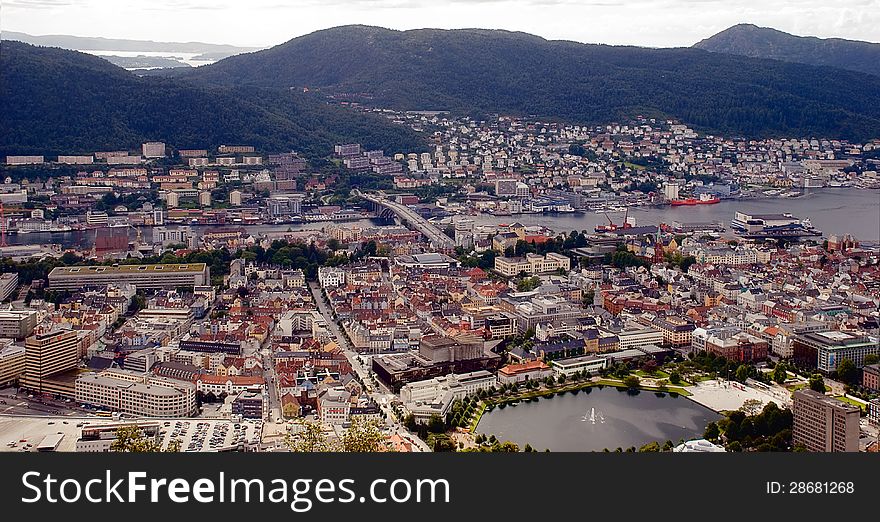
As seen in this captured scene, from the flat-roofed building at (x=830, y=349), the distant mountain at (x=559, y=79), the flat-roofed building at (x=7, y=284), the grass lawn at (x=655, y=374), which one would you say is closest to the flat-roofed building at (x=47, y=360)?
the flat-roofed building at (x=7, y=284)

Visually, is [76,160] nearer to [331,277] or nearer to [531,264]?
[331,277]

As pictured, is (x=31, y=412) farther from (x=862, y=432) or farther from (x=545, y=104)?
(x=545, y=104)

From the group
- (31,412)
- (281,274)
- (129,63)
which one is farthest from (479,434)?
(129,63)

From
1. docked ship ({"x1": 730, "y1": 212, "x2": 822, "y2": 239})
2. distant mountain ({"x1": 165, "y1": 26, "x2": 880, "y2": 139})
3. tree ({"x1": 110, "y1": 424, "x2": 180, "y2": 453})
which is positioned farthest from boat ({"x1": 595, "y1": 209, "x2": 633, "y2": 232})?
distant mountain ({"x1": 165, "y1": 26, "x2": 880, "y2": 139})

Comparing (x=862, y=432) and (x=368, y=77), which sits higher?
(x=368, y=77)

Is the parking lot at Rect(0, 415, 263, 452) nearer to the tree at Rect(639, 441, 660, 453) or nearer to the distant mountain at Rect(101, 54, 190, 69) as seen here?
the tree at Rect(639, 441, 660, 453)

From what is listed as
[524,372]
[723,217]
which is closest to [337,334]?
[524,372]

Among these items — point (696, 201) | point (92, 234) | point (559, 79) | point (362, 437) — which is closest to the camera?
point (362, 437)
